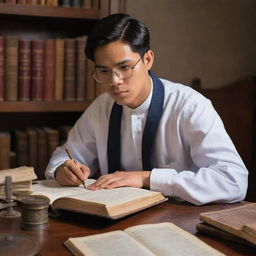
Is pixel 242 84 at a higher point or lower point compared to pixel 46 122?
higher

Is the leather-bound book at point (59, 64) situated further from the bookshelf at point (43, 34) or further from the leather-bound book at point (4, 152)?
the leather-bound book at point (4, 152)

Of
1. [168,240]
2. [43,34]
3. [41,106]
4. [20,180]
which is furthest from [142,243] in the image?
[43,34]

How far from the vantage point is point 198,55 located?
9.45ft

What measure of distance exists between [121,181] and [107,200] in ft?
0.76

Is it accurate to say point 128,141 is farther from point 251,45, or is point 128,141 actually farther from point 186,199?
point 251,45

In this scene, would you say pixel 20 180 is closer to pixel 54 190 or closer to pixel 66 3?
pixel 54 190

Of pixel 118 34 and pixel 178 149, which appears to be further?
pixel 178 149

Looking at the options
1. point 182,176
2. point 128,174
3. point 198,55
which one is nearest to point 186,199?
point 182,176

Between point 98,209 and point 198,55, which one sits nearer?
point 98,209

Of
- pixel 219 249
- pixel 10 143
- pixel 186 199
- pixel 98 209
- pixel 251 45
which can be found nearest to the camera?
pixel 219 249

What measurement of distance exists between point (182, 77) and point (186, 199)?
57.5 inches

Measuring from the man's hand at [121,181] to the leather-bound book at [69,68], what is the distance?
3.18ft

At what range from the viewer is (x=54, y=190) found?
1.54 meters

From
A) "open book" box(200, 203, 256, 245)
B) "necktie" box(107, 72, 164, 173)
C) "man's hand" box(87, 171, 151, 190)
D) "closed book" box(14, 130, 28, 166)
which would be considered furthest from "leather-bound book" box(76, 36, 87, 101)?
"open book" box(200, 203, 256, 245)
